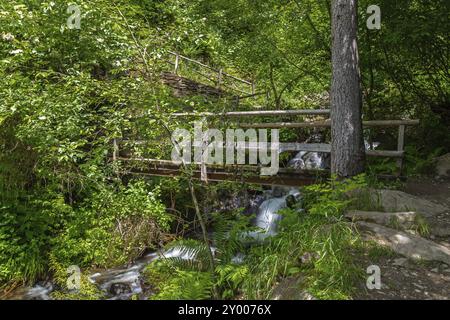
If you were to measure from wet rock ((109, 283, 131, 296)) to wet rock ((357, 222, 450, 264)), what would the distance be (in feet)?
13.4

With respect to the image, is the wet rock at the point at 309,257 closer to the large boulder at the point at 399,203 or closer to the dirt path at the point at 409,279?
the dirt path at the point at 409,279

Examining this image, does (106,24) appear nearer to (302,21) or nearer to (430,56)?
(302,21)

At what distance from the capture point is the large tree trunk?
590cm

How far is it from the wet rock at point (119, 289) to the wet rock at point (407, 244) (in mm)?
4094

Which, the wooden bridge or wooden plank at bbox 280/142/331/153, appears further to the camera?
wooden plank at bbox 280/142/331/153

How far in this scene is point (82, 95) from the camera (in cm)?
548

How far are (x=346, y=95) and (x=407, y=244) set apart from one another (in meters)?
2.68

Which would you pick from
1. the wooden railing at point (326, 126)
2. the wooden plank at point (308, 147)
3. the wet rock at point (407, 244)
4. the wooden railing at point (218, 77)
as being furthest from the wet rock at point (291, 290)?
the wooden railing at point (218, 77)

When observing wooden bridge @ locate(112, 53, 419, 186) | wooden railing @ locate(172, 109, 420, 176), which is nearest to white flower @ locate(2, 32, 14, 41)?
wooden bridge @ locate(112, 53, 419, 186)

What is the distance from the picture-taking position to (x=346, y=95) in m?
6.01

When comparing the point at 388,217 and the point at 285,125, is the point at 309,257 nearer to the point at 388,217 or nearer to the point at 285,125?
the point at 388,217

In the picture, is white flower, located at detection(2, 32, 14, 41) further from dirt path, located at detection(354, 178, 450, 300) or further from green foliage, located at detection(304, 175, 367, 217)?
dirt path, located at detection(354, 178, 450, 300)

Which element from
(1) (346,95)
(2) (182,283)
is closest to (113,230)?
(2) (182,283)
